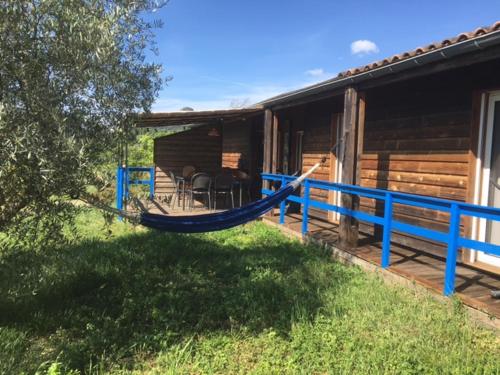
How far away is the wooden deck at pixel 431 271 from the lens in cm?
342

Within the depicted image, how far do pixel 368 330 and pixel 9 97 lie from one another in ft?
9.90

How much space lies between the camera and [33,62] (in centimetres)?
239

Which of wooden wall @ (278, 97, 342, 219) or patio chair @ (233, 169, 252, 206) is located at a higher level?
wooden wall @ (278, 97, 342, 219)

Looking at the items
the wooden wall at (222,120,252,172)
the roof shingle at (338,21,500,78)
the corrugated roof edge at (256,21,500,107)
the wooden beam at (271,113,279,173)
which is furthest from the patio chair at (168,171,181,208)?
Answer: the roof shingle at (338,21,500,78)

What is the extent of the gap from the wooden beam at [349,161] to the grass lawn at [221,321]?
635mm

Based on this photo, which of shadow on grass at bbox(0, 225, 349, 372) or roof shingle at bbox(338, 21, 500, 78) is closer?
shadow on grass at bbox(0, 225, 349, 372)

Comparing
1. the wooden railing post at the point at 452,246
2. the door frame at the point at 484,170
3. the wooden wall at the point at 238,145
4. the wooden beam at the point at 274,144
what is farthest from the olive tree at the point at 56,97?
the wooden wall at the point at 238,145

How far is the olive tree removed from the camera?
2.22m

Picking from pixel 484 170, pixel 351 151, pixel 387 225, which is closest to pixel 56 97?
pixel 387 225

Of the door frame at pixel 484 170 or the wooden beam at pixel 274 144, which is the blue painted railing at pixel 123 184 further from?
the door frame at pixel 484 170

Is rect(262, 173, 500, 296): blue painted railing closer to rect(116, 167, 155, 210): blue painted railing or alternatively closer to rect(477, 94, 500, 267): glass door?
rect(477, 94, 500, 267): glass door

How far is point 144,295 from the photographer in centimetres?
398

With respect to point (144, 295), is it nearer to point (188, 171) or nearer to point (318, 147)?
point (318, 147)

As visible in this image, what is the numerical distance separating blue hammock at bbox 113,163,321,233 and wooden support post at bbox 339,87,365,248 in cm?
76
